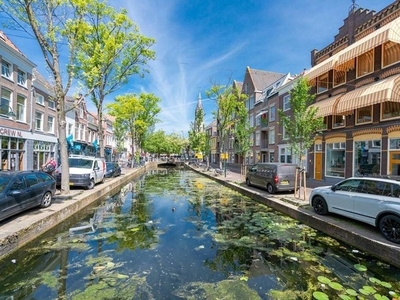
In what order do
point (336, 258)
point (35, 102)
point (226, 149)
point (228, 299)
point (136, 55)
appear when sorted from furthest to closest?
1. point (226, 149)
2. point (35, 102)
3. point (136, 55)
4. point (336, 258)
5. point (228, 299)

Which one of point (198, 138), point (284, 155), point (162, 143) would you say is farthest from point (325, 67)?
point (162, 143)

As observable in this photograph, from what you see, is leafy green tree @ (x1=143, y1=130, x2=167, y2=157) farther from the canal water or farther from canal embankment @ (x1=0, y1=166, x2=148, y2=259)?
A: the canal water

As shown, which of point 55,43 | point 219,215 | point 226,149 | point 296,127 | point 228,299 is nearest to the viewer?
point 228,299

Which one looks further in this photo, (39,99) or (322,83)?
(39,99)

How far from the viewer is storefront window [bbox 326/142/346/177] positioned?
1758 centimetres

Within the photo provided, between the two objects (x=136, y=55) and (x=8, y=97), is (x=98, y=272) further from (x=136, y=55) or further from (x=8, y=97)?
(x=8, y=97)

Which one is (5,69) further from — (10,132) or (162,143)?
(162,143)

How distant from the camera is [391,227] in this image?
5.89 meters

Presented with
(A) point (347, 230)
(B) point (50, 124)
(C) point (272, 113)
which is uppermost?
(C) point (272, 113)

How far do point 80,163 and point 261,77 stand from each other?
105 ft

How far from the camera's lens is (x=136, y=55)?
18781mm

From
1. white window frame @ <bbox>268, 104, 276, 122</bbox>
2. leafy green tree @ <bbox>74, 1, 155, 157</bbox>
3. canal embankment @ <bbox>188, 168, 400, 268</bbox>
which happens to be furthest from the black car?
white window frame @ <bbox>268, 104, 276, 122</bbox>

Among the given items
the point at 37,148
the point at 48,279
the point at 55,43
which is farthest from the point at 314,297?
the point at 37,148

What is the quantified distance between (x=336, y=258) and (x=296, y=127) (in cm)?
785
